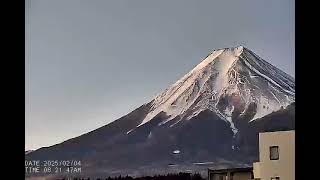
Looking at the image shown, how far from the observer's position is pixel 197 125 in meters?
1.82

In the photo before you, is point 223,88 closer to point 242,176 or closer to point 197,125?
point 197,125

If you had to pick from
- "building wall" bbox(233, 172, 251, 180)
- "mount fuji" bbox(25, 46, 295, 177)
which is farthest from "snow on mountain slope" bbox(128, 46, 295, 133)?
"building wall" bbox(233, 172, 251, 180)

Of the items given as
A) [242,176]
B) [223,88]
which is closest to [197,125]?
[223,88]

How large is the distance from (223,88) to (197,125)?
174mm

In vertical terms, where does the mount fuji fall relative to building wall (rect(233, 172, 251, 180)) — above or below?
above

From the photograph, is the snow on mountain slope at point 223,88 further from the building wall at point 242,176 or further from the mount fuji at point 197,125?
the building wall at point 242,176

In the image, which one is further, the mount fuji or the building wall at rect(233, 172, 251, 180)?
the building wall at rect(233, 172, 251, 180)

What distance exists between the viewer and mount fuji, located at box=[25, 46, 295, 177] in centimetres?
177

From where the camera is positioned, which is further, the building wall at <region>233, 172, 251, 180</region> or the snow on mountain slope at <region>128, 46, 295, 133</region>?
the building wall at <region>233, 172, 251, 180</region>

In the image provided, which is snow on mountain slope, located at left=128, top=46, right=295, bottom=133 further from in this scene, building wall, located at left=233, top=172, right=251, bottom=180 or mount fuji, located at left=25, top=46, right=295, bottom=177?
building wall, located at left=233, top=172, right=251, bottom=180

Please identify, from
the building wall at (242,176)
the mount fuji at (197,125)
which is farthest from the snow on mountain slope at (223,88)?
the building wall at (242,176)
